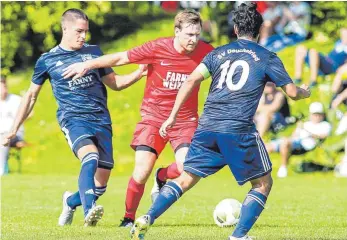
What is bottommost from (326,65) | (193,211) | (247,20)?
(326,65)

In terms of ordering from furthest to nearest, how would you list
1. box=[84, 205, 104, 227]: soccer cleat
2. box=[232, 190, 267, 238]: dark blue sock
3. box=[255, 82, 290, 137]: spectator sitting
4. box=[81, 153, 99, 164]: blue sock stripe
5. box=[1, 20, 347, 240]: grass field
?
box=[255, 82, 290, 137]: spectator sitting
box=[81, 153, 99, 164]: blue sock stripe
box=[1, 20, 347, 240]: grass field
box=[84, 205, 104, 227]: soccer cleat
box=[232, 190, 267, 238]: dark blue sock

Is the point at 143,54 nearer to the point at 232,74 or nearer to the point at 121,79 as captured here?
the point at 121,79

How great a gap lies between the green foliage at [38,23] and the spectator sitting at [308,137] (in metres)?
6.42

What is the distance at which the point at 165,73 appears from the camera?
34.6 ft

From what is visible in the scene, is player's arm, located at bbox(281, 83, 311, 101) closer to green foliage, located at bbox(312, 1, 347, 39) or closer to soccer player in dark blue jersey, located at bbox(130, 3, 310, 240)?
soccer player in dark blue jersey, located at bbox(130, 3, 310, 240)

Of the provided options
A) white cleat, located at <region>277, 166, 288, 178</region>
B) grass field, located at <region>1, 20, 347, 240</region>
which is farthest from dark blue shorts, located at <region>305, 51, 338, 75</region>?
white cleat, located at <region>277, 166, 288, 178</region>

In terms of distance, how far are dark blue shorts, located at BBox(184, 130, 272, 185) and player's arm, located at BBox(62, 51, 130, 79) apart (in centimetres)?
154

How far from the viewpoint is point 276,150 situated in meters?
19.5

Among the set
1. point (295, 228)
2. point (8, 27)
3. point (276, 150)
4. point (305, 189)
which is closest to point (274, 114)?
point (276, 150)

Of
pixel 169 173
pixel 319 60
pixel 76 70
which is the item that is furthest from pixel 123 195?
pixel 319 60

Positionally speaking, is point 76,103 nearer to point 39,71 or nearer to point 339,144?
point 39,71

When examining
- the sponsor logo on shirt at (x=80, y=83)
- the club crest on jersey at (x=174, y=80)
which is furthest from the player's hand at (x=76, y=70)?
the club crest on jersey at (x=174, y=80)

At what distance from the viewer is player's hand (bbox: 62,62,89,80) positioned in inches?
387

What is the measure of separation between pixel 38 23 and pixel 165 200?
1549 cm
